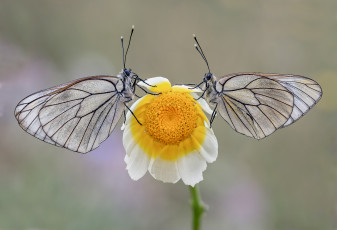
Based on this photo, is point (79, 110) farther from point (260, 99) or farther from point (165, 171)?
point (260, 99)

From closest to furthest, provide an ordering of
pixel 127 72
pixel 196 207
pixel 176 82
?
pixel 196 207
pixel 127 72
pixel 176 82

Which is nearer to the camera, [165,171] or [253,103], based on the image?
[165,171]

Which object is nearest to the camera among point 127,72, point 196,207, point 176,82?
point 196,207

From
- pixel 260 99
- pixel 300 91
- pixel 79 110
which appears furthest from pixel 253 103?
pixel 79 110

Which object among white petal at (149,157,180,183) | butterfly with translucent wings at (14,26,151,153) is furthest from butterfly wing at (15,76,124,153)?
white petal at (149,157,180,183)
